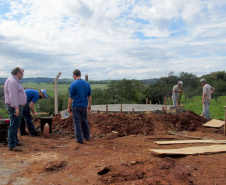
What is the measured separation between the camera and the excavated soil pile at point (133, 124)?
7.66m

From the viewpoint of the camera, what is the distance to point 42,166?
408 centimetres

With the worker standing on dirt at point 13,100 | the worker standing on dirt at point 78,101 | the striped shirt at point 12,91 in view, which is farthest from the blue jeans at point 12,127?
the worker standing on dirt at point 78,101

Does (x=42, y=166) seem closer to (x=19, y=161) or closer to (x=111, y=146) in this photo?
(x=19, y=161)

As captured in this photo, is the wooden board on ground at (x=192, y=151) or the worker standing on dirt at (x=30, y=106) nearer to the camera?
the wooden board on ground at (x=192, y=151)

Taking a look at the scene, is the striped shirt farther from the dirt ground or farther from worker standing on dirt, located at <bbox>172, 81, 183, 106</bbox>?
worker standing on dirt, located at <bbox>172, 81, 183, 106</bbox>

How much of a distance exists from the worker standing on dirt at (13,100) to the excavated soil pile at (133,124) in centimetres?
279

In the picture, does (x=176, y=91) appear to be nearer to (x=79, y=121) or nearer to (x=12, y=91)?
(x=79, y=121)

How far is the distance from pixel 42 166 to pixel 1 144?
7.13 ft

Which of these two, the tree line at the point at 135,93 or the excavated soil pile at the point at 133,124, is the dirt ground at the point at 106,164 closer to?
the excavated soil pile at the point at 133,124

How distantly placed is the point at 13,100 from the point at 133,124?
13.7 ft

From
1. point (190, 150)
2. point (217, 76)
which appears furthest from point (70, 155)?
point (217, 76)

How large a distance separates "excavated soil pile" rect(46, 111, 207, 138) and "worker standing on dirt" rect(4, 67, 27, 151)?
2.79m

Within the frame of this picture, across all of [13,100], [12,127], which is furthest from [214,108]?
[13,100]

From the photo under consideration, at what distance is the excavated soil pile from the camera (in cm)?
766
